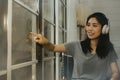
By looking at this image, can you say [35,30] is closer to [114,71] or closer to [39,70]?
[39,70]

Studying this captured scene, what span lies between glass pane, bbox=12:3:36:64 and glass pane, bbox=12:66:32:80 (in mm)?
52

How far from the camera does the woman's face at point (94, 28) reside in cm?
189

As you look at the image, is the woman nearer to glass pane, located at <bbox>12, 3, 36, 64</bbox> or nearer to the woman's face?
the woman's face

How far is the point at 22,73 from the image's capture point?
4.66ft

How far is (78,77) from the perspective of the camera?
187 centimetres

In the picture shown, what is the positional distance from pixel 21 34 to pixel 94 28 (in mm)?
720

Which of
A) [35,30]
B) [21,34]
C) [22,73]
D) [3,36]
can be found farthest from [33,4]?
[3,36]

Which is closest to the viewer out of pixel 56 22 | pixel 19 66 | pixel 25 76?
pixel 19 66

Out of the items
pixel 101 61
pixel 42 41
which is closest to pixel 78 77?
pixel 101 61

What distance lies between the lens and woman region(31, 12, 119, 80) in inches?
73.3

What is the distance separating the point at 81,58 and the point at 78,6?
1072mm

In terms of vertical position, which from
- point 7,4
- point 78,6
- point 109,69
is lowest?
point 109,69

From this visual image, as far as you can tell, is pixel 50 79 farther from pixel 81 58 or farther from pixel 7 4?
→ pixel 7 4

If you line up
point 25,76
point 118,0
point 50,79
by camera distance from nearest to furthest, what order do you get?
1. point 25,76
2. point 50,79
3. point 118,0
